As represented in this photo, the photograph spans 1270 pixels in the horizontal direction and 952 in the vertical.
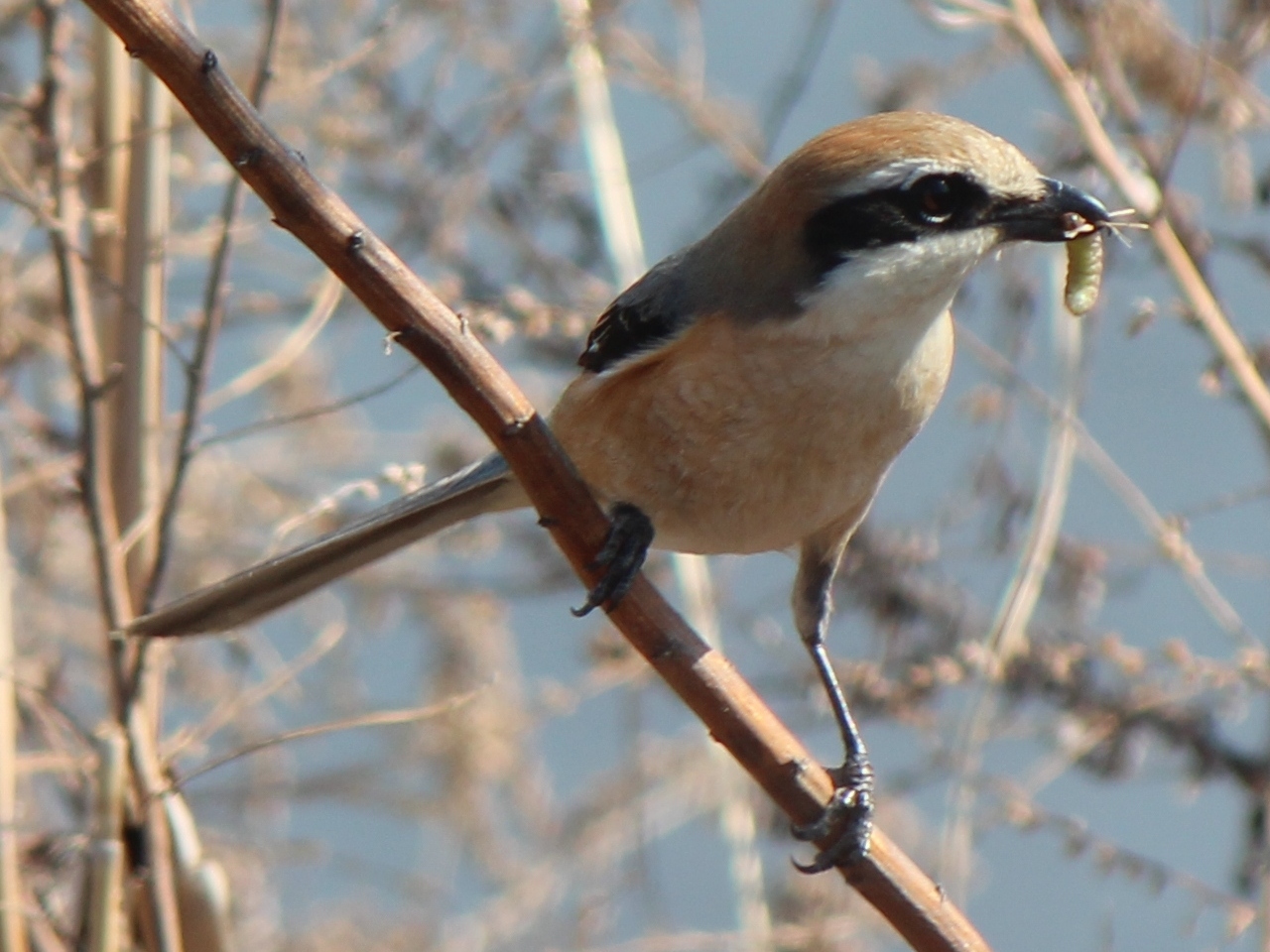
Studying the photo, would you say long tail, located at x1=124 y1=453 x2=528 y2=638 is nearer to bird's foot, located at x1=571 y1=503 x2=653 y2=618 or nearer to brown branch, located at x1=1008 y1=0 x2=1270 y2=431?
bird's foot, located at x1=571 y1=503 x2=653 y2=618

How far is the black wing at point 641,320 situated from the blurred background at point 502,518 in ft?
0.51

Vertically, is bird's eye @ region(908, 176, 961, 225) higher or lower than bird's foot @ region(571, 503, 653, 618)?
higher

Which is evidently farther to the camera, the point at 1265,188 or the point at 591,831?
the point at 591,831

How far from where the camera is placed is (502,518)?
13.7 feet

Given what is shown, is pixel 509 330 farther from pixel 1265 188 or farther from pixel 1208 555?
pixel 1208 555

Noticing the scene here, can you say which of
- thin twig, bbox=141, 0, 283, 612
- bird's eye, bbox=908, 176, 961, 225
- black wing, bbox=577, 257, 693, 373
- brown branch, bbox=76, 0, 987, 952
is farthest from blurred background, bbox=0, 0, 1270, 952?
brown branch, bbox=76, 0, 987, 952

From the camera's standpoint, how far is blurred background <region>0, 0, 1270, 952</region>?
241 centimetres

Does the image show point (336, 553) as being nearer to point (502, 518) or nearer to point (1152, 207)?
point (1152, 207)

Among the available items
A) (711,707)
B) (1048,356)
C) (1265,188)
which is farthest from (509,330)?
(1048,356)

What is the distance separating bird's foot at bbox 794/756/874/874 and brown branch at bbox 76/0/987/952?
5cm

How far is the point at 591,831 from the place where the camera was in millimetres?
4164

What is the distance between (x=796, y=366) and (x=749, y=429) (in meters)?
0.11

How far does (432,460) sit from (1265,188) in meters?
2.13

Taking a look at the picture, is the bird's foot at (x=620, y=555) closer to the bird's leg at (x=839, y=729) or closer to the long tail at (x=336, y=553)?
the long tail at (x=336, y=553)
